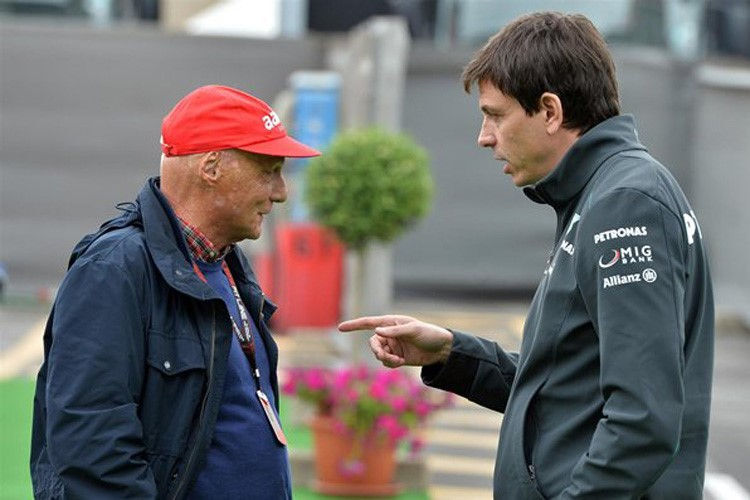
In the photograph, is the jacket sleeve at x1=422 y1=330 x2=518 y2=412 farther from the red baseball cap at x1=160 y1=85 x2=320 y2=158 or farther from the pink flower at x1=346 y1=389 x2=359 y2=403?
the pink flower at x1=346 y1=389 x2=359 y2=403

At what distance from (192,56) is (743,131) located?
622cm

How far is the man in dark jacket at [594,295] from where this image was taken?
3088 mm

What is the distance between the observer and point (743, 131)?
1756cm

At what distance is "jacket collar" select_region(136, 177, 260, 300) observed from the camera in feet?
11.9

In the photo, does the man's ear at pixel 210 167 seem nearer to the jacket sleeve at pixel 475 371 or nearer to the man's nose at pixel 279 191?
the man's nose at pixel 279 191

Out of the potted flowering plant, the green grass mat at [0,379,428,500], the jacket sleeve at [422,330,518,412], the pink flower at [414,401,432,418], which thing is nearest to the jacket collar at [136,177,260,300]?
the jacket sleeve at [422,330,518,412]

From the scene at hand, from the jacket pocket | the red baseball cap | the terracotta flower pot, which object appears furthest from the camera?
the terracotta flower pot

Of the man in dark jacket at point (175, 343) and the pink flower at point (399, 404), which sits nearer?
the man in dark jacket at point (175, 343)

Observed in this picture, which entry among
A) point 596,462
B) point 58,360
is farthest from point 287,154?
point 596,462

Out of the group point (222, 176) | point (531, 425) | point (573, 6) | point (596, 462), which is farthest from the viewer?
point (573, 6)

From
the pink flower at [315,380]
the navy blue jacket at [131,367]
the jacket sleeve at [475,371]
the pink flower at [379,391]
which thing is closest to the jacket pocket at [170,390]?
the navy blue jacket at [131,367]

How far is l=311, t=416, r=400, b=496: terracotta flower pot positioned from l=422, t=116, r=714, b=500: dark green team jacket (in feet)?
18.7

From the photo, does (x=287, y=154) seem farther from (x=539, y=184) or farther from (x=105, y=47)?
(x=105, y=47)

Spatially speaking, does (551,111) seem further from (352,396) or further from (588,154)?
(352,396)
